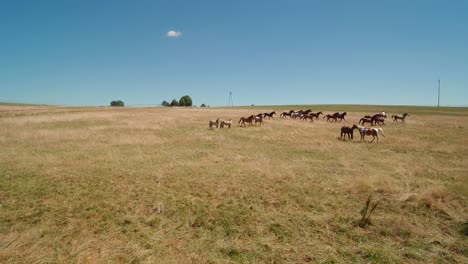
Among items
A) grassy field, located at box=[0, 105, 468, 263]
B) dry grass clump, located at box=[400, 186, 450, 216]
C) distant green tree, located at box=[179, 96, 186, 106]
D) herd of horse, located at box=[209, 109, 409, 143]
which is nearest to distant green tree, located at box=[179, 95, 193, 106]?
distant green tree, located at box=[179, 96, 186, 106]

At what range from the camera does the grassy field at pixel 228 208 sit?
5945mm

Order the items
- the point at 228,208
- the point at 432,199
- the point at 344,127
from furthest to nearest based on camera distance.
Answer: the point at 344,127 < the point at 432,199 < the point at 228,208

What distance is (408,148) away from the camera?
17.8 m

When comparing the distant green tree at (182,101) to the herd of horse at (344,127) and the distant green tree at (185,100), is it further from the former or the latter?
the herd of horse at (344,127)

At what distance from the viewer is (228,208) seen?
8.06m

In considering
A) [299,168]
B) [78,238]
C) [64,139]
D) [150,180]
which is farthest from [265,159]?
[64,139]

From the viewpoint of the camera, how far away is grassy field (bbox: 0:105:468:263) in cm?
595

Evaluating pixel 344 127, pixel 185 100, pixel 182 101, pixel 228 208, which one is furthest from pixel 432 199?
pixel 185 100

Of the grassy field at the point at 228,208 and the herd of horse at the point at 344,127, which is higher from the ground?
the herd of horse at the point at 344,127

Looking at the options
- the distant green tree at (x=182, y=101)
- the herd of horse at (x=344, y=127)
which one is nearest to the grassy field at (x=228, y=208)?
the herd of horse at (x=344, y=127)

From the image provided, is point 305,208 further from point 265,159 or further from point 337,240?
point 265,159

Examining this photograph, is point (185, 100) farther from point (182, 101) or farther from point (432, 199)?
point (432, 199)

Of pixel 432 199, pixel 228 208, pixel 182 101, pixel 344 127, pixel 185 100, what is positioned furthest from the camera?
pixel 185 100

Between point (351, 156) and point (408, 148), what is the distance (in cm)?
528
